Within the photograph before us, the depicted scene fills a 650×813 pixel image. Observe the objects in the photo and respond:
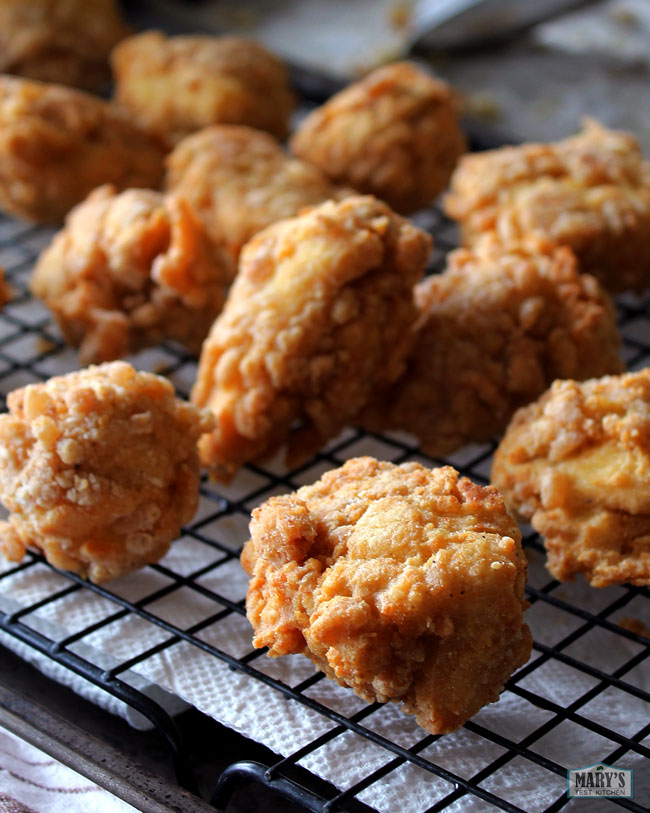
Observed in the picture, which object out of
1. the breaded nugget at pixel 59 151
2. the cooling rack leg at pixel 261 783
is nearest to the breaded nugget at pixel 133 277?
the breaded nugget at pixel 59 151

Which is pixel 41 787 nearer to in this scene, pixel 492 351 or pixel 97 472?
pixel 97 472

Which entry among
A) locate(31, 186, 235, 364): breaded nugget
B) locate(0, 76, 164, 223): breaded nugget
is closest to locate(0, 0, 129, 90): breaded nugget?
locate(0, 76, 164, 223): breaded nugget

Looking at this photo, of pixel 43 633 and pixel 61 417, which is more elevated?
pixel 61 417

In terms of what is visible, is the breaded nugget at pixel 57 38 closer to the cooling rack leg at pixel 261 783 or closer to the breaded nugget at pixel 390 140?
the breaded nugget at pixel 390 140

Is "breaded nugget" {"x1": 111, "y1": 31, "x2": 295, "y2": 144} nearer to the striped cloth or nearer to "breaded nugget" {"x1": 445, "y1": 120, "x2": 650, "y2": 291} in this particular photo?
"breaded nugget" {"x1": 445, "y1": 120, "x2": 650, "y2": 291}

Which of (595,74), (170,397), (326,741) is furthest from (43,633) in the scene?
(595,74)

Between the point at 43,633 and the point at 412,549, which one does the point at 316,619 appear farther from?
the point at 43,633

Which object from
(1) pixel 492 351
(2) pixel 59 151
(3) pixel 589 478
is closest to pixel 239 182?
(2) pixel 59 151
